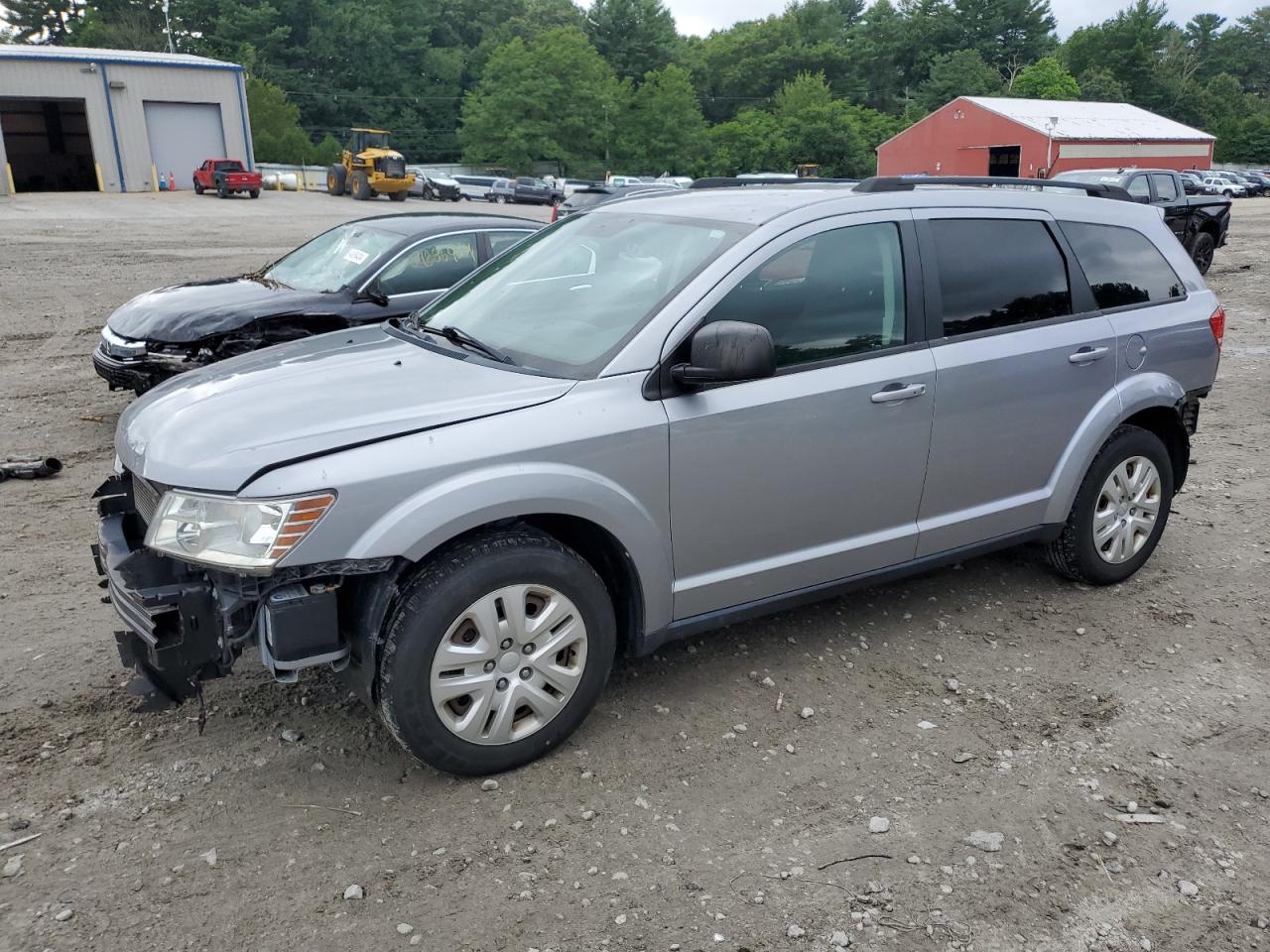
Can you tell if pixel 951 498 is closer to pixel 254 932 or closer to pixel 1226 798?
pixel 1226 798

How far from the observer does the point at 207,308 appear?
24.5 ft

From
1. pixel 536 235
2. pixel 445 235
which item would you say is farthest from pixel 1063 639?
pixel 445 235

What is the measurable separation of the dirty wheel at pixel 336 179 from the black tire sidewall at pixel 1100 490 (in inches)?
1696

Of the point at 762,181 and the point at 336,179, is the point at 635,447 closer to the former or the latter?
the point at 762,181

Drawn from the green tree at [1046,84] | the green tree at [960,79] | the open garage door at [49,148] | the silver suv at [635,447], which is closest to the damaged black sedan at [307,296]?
the silver suv at [635,447]

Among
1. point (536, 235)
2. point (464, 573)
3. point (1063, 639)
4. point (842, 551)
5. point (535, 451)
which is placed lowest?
point (1063, 639)

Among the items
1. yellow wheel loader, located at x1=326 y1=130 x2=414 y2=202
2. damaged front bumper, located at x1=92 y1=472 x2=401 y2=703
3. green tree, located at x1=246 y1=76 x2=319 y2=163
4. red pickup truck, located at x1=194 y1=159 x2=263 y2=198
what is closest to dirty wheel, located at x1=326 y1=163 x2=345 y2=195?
yellow wheel loader, located at x1=326 y1=130 x2=414 y2=202

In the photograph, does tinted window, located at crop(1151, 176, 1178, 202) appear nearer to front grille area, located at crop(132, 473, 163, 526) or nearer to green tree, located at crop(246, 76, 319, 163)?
front grille area, located at crop(132, 473, 163, 526)

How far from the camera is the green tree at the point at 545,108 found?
69.3 metres

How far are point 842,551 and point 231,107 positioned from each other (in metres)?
46.9

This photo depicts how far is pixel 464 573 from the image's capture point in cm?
312

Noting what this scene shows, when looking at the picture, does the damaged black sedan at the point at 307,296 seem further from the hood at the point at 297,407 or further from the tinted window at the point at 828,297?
the tinted window at the point at 828,297

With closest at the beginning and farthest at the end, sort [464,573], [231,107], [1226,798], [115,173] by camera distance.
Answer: [464,573]
[1226,798]
[115,173]
[231,107]

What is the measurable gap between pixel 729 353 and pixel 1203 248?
1753 cm
